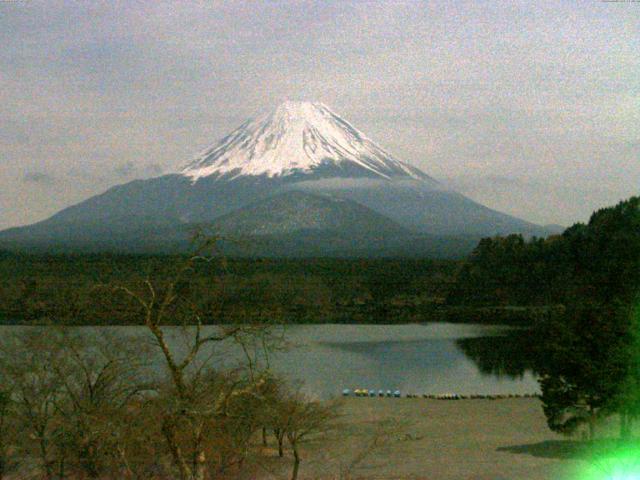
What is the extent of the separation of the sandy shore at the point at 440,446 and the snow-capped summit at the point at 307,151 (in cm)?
16184

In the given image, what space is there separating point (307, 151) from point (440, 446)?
609 feet

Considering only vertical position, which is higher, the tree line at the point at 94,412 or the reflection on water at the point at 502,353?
the tree line at the point at 94,412

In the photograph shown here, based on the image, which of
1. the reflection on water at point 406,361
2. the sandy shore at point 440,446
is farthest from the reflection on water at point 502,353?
the sandy shore at point 440,446

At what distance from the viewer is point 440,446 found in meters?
16.0

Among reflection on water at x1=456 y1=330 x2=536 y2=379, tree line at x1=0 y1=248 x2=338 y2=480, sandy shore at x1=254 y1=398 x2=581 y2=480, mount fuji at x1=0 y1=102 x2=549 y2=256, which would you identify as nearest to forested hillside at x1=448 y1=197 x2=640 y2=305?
reflection on water at x1=456 y1=330 x2=536 y2=379

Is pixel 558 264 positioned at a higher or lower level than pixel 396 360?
higher

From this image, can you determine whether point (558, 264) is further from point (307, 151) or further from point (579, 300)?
point (307, 151)

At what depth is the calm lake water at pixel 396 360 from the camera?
25.4 m

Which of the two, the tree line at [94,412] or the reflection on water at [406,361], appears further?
the reflection on water at [406,361]

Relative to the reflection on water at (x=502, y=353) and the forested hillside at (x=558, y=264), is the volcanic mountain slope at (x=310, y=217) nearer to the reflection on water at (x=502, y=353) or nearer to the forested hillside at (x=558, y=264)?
the forested hillside at (x=558, y=264)

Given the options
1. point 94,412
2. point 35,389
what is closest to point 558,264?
point 35,389

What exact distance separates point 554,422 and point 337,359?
17.0 meters

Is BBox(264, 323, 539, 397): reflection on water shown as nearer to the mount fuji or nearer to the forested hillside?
the forested hillside

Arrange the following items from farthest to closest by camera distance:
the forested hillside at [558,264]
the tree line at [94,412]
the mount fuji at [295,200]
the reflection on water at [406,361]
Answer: the mount fuji at [295,200] < the forested hillside at [558,264] < the reflection on water at [406,361] < the tree line at [94,412]
